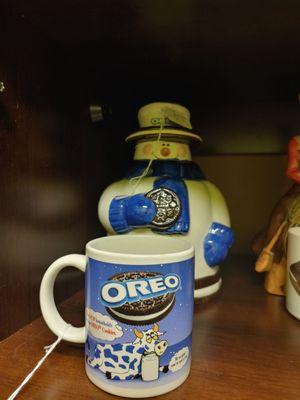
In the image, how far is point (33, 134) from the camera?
42cm

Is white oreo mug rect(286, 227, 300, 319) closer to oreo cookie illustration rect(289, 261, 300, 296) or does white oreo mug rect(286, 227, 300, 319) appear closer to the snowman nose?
oreo cookie illustration rect(289, 261, 300, 296)

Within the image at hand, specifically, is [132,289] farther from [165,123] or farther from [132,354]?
[165,123]

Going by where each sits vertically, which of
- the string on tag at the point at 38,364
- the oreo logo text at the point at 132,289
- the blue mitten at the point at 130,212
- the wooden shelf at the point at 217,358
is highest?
the blue mitten at the point at 130,212

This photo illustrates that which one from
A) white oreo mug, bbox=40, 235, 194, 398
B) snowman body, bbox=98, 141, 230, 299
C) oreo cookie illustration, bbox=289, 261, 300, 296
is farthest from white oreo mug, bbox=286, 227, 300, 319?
white oreo mug, bbox=40, 235, 194, 398

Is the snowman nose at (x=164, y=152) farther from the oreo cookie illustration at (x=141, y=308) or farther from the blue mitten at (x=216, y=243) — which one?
the oreo cookie illustration at (x=141, y=308)

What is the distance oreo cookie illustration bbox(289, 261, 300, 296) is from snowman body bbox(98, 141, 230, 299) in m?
0.11

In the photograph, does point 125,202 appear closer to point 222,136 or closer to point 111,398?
point 111,398

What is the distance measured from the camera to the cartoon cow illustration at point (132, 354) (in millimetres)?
296

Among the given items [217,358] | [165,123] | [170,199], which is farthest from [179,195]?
[217,358]

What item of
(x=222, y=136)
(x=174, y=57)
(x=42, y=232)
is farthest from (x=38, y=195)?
(x=222, y=136)

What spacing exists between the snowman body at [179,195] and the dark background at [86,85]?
0.24ft

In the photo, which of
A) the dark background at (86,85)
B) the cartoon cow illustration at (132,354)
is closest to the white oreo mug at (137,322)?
the cartoon cow illustration at (132,354)

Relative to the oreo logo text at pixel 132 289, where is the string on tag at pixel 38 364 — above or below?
below

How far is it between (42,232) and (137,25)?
29 centimetres
